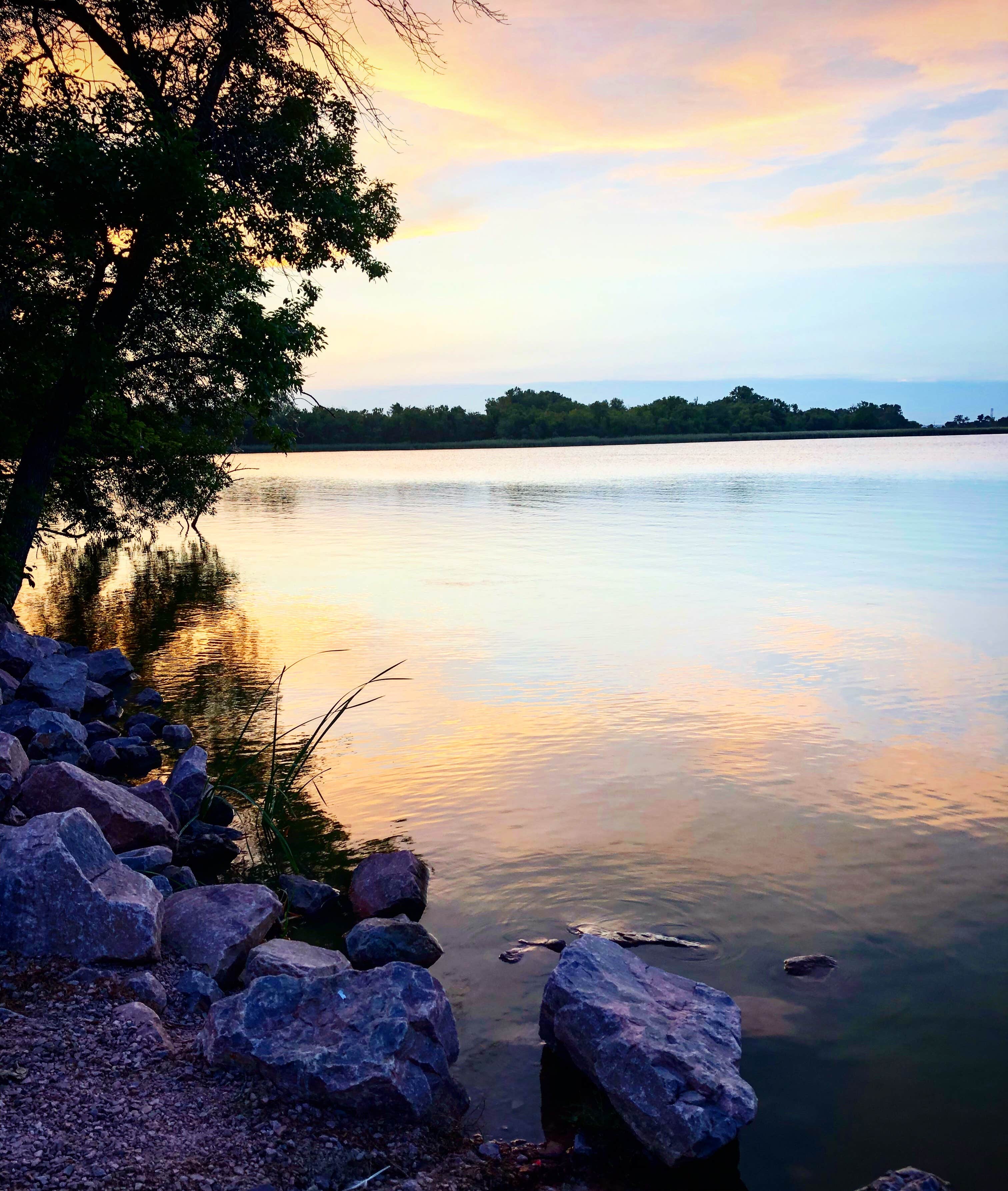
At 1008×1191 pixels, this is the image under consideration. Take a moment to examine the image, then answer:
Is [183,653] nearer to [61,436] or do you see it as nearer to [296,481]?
[61,436]

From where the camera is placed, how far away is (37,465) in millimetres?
16234

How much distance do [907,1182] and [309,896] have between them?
190 inches

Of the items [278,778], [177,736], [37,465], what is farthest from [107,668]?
[278,778]

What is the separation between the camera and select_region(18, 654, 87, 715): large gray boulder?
12.8 meters

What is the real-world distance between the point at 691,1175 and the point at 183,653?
15414mm

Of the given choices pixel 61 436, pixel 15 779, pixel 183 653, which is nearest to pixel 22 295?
pixel 61 436

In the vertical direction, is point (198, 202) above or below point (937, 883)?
above

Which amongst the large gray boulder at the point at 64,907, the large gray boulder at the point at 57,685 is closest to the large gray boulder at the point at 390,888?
the large gray boulder at the point at 64,907

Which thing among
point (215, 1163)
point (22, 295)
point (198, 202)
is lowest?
point (215, 1163)

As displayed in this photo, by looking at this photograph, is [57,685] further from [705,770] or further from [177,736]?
[705,770]

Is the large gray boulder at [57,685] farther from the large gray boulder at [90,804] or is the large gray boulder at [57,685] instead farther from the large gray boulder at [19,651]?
the large gray boulder at [90,804]

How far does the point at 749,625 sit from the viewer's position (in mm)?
19750

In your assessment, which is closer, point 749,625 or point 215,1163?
Answer: point 215,1163

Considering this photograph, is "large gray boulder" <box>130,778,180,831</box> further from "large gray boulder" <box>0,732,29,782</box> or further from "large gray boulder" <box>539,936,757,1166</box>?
"large gray boulder" <box>539,936,757,1166</box>
